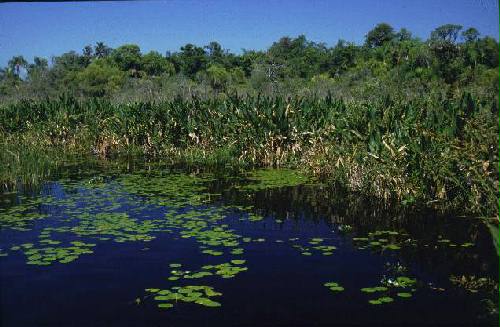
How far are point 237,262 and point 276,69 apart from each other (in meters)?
63.7

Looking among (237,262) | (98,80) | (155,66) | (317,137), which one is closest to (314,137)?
(317,137)

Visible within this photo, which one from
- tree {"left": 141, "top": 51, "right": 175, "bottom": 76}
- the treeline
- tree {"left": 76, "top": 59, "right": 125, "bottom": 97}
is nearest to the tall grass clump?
the treeline

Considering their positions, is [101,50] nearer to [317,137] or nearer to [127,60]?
[127,60]

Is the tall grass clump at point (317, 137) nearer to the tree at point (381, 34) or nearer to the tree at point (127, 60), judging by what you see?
the tree at point (127, 60)

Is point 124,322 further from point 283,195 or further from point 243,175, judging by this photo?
point 243,175

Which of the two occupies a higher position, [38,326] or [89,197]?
[89,197]

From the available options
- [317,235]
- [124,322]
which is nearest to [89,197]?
[317,235]

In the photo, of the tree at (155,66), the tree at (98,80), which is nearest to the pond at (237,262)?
the tree at (98,80)

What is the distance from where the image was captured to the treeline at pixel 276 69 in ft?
139

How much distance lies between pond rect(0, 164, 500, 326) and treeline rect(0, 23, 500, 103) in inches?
965

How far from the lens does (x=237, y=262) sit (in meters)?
6.71

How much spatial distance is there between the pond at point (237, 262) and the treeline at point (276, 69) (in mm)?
24501

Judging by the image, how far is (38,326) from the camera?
16.7ft

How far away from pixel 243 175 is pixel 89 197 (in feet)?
15.3
